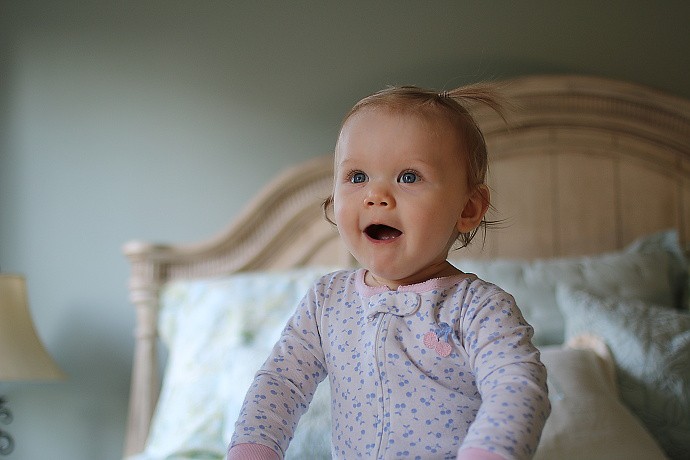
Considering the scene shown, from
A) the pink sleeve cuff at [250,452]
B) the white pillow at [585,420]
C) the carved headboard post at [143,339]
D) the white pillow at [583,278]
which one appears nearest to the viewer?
the pink sleeve cuff at [250,452]

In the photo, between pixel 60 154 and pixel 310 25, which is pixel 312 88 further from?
pixel 60 154

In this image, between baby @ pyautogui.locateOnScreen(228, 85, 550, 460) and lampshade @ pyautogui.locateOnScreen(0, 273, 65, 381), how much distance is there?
1414 millimetres

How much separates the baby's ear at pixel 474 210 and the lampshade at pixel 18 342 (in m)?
1.58

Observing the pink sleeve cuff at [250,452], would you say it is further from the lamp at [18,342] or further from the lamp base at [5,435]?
the lamp base at [5,435]

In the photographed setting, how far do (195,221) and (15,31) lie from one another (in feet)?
2.89

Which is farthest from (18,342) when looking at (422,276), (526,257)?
(422,276)

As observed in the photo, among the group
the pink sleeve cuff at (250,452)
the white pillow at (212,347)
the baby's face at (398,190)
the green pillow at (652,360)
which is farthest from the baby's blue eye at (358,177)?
the green pillow at (652,360)

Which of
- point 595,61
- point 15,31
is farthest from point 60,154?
point 595,61

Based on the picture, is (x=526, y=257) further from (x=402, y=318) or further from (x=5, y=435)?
(x=5, y=435)

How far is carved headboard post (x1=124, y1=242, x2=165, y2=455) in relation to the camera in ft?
8.13

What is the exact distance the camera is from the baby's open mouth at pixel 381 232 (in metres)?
1.08

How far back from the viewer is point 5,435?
258 cm

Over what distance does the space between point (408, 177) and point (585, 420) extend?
823 mm

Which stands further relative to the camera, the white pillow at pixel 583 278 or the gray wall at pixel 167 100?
the gray wall at pixel 167 100
